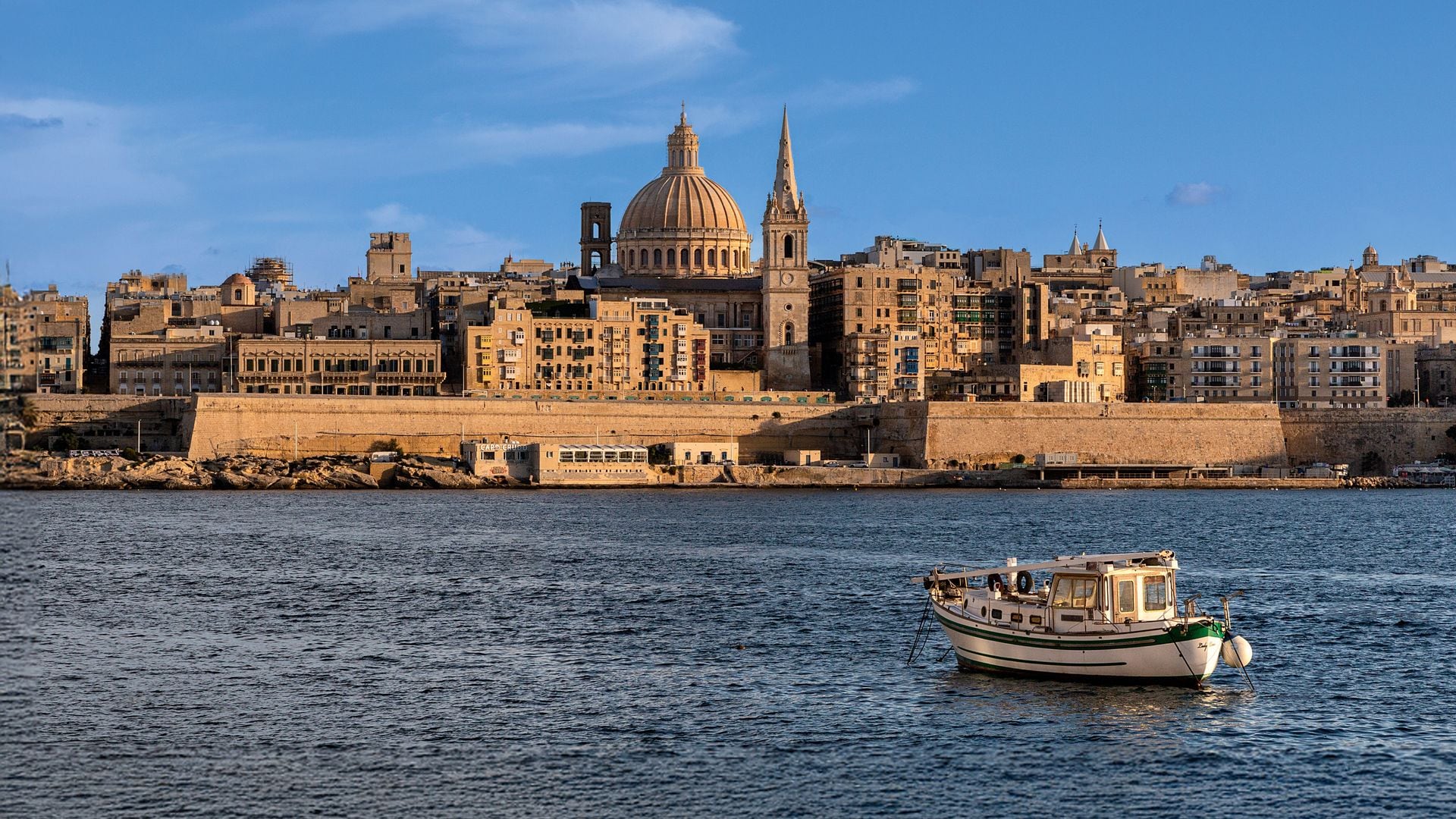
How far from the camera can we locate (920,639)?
33.0 metres

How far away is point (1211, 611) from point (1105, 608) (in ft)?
28.9

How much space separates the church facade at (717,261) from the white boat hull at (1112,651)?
68.4 m

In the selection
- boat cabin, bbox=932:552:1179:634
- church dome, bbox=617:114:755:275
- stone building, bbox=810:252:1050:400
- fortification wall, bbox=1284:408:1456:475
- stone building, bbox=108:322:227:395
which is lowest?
boat cabin, bbox=932:552:1179:634

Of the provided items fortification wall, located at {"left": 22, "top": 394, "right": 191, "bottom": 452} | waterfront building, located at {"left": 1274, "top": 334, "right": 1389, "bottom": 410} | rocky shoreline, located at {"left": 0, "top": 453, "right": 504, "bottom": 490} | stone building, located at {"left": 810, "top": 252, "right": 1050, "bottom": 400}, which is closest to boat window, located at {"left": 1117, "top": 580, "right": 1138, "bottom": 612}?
rocky shoreline, located at {"left": 0, "top": 453, "right": 504, "bottom": 490}

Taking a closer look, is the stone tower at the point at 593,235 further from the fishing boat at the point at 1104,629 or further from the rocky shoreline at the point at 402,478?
the fishing boat at the point at 1104,629

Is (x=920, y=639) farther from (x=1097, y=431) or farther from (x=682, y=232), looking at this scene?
(x=682, y=232)

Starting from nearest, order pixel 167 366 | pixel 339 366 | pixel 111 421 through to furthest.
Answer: pixel 111 421, pixel 339 366, pixel 167 366

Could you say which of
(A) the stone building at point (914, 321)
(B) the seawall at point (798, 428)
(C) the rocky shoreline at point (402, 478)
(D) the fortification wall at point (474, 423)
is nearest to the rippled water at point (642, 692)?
(C) the rocky shoreline at point (402, 478)

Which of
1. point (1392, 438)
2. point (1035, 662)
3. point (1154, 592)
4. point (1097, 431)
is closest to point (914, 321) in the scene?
point (1097, 431)

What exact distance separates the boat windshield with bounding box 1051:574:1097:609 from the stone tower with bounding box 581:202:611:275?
88.5m

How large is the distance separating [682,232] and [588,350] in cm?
1899

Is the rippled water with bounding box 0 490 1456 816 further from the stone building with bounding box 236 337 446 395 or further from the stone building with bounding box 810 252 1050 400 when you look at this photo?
the stone building with bounding box 810 252 1050 400

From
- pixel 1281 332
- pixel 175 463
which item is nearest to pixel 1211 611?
pixel 175 463

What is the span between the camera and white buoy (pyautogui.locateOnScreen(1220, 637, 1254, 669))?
28328mm
